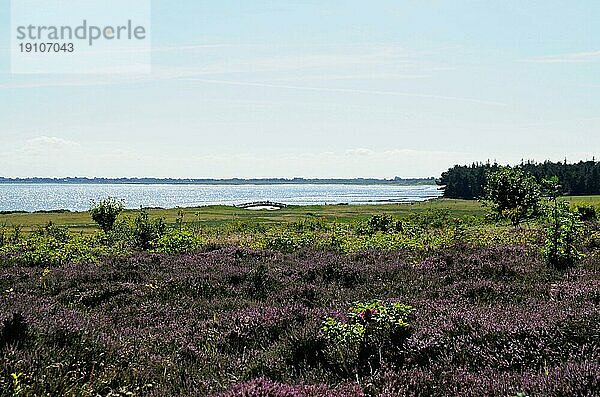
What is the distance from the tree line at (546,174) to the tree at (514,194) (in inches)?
3087

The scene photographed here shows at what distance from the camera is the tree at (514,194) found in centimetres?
2555

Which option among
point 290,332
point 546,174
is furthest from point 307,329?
point 546,174

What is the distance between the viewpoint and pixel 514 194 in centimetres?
2586

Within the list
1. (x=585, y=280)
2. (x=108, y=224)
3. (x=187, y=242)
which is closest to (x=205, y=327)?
(x=585, y=280)

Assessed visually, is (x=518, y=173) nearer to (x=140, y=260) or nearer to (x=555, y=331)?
(x=140, y=260)

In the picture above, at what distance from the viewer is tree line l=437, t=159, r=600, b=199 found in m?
114

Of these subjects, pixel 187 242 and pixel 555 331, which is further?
pixel 187 242

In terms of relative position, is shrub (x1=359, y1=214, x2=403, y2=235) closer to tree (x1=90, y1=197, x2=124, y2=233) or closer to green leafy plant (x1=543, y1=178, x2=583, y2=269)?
tree (x1=90, y1=197, x2=124, y2=233)

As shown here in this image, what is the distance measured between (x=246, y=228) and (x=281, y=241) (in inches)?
573

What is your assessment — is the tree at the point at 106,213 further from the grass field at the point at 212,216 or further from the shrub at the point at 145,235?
the grass field at the point at 212,216

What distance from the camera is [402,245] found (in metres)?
16.6

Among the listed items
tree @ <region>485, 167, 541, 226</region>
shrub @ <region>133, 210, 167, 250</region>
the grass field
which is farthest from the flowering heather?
the grass field

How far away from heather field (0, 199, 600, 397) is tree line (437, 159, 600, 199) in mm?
95859

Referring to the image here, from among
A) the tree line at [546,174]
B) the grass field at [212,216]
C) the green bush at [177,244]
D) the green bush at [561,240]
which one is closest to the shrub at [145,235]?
the green bush at [177,244]
